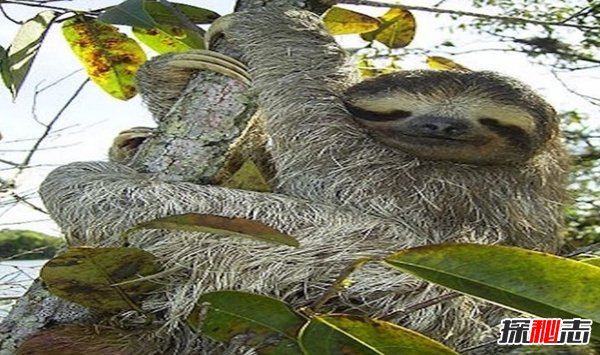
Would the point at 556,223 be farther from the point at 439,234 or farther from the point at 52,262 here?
the point at 52,262

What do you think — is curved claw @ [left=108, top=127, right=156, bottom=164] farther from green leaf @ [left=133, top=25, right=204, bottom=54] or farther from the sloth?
green leaf @ [left=133, top=25, right=204, bottom=54]

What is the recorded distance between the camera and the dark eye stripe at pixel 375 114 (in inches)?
138

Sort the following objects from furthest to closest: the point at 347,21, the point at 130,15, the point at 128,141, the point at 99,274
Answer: the point at 128,141 → the point at 347,21 → the point at 130,15 → the point at 99,274

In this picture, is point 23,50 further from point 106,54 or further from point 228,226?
point 228,226

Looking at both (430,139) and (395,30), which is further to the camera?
(395,30)

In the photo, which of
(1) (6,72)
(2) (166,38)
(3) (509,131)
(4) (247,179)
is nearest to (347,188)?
(4) (247,179)

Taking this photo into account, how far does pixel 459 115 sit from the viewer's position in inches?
135

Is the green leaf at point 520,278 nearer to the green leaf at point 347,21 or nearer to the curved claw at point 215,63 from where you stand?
the curved claw at point 215,63

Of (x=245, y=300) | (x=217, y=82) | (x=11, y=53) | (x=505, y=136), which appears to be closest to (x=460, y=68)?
(x=505, y=136)

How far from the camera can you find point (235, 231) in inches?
81.1

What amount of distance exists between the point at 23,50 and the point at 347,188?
1594 millimetres

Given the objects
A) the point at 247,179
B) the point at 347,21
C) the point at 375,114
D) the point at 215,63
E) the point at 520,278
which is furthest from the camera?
the point at 347,21

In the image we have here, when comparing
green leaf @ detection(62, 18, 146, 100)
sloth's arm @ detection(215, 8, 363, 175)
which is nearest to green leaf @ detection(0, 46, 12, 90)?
green leaf @ detection(62, 18, 146, 100)

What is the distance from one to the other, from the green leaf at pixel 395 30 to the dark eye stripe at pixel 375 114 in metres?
0.68
